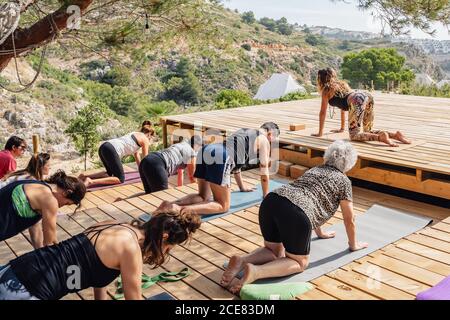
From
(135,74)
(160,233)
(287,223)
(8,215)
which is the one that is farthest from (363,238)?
(135,74)

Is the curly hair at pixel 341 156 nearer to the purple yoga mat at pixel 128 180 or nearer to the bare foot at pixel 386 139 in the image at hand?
the bare foot at pixel 386 139

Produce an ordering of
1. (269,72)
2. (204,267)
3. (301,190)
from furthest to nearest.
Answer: (269,72) < (204,267) < (301,190)

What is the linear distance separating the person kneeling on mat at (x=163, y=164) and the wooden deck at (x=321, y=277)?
212 millimetres

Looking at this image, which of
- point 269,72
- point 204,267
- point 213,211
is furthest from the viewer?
point 269,72

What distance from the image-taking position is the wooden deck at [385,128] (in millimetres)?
4203

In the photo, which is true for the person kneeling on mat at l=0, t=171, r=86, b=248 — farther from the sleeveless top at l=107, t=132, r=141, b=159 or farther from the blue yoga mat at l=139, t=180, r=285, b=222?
the sleeveless top at l=107, t=132, r=141, b=159

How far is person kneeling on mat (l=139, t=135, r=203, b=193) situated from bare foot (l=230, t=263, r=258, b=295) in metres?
1.99

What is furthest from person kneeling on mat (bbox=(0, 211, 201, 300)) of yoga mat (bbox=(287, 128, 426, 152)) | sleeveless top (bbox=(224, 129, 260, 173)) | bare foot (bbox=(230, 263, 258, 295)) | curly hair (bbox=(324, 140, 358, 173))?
yoga mat (bbox=(287, 128, 426, 152))

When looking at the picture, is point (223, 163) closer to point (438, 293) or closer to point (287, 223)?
point (287, 223)

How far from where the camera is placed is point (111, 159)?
5.02 meters

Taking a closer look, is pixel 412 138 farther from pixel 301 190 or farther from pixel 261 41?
pixel 261 41
